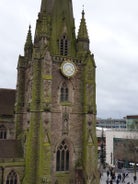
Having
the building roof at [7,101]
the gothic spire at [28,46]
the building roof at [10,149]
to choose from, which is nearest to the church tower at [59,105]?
the building roof at [10,149]

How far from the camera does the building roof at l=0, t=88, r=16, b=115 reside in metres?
42.0

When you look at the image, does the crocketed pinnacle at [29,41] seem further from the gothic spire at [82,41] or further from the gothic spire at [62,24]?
the gothic spire at [82,41]

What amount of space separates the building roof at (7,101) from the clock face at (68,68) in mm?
12063

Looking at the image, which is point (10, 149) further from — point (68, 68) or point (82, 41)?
point (82, 41)

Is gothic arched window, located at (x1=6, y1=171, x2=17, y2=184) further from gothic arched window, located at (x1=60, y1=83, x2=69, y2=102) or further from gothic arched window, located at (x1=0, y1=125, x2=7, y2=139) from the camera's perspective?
gothic arched window, located at (x1=60, y1=83, x2=69, y2=102)

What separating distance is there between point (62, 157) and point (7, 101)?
13824 mm

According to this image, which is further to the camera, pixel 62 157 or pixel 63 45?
pixel 63 45

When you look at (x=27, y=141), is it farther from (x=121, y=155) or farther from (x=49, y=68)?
(x=121, y=155)

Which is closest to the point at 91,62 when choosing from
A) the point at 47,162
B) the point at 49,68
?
the point at 49,68

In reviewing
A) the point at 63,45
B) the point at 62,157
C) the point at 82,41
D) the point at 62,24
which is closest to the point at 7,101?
the point at 63,45

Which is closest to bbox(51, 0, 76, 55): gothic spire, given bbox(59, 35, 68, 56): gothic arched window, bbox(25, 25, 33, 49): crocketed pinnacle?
bbox(59, 35, 68, 56): gothic arched window

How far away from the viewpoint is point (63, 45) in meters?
36.6

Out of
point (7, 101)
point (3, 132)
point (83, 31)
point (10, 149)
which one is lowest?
point (10, 149)

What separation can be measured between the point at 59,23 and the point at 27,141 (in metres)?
15.8
